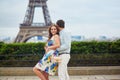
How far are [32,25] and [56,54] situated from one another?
84.8ft

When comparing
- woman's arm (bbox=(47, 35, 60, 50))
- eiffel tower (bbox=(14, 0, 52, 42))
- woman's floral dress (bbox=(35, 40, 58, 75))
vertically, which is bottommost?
eiffel tower (bbox=(14, 0, 52, 42))

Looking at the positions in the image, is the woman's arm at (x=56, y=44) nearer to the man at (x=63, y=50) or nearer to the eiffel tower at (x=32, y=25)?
the man at (x=63, y=50)

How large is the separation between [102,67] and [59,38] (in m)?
3.93

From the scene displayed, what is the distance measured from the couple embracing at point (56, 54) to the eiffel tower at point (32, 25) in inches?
924

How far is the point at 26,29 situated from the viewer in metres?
30.8

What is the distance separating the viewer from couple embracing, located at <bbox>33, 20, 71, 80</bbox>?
5953 millimetres

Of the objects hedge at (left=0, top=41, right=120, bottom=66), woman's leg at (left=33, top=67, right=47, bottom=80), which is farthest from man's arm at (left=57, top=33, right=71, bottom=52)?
hedge at (left=0, top=41, right=120, bottom=66)

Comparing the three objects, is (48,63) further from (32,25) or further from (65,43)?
(32,25)

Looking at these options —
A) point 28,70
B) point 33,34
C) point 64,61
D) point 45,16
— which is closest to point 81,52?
point 28,70

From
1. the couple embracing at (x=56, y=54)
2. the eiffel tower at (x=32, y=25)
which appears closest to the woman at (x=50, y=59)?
the couple embracing at (x=56, y=54)

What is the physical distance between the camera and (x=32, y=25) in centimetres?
3167

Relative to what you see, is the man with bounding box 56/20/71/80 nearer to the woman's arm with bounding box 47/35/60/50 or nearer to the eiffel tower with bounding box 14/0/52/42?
the woman's arm with bounding box 47/35/60/50

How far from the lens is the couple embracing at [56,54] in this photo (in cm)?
595

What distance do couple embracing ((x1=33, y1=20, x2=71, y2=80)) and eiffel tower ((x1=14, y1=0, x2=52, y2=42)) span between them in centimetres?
2346
